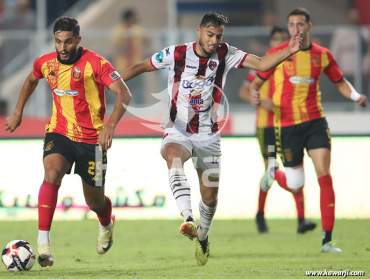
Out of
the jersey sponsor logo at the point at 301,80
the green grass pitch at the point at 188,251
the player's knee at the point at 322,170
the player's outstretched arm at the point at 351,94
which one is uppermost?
the jersey sponsor logo at the point at 301,80

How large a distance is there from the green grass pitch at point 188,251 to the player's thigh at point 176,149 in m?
0.96

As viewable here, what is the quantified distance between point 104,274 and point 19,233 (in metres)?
4.57

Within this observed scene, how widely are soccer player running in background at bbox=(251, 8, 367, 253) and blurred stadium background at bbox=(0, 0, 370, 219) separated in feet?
9.00

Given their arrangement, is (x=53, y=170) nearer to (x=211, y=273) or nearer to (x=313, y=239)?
(x=211, y=273)

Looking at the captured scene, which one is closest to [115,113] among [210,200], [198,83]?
[198,83]

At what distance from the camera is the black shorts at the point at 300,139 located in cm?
1295

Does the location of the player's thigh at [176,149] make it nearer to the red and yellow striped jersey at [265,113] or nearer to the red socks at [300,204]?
the red socks at [300,204]

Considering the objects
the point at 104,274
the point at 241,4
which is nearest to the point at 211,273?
the point at 104,274

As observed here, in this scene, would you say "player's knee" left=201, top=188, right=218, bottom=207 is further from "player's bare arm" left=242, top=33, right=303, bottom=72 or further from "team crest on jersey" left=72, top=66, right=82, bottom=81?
"team crest on jersey" left=72, top=66, right=82, bottom=81

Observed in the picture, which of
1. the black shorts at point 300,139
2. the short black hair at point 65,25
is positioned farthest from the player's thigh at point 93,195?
the black shorts at point 300,139

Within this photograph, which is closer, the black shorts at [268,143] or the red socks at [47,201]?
the red socks at [47,201]

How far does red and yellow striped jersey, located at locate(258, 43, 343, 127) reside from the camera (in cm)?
1327

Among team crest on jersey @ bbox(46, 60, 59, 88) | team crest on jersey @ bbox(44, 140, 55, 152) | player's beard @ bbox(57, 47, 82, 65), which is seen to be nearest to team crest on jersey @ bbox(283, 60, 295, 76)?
player's beard @ bbox(57, 47, 82, 65)

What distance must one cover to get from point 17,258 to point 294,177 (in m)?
4.09
